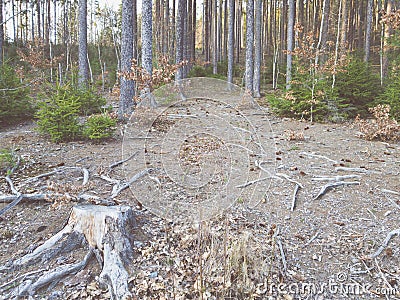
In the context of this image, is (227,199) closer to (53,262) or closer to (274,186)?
(274,186)

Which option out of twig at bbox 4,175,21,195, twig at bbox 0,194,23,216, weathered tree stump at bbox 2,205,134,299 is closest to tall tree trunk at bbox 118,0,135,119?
twig at bbox 4,175,21,195

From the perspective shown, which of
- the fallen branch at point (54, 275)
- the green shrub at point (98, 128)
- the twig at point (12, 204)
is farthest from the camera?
the green shrub at point (98, 128)

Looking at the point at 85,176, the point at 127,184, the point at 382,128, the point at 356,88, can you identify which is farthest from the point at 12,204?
the point at 356,88

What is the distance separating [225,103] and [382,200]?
7.84 feet

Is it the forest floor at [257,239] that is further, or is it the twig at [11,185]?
the twig at [11,185]

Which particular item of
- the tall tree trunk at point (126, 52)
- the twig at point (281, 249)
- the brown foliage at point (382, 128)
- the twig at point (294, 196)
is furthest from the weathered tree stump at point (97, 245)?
the brown foliage at point (382, 128)

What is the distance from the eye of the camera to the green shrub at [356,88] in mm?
9281

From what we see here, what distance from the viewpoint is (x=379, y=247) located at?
10.4 feet

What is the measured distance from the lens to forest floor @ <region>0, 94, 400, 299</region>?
8.68ft

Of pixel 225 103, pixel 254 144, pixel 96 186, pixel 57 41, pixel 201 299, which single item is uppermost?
pixel 57 41

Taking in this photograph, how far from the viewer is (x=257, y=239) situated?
10.7ft

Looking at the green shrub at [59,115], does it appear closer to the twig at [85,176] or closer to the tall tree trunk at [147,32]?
the twig at [85,176]

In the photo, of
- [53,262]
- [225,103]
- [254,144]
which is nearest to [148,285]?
[53,262]

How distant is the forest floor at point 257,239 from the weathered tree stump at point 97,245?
3.1 inches
